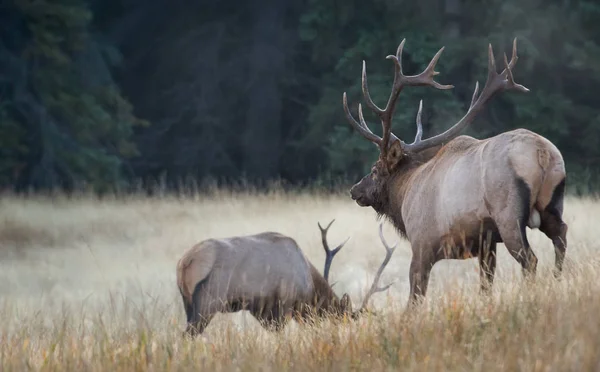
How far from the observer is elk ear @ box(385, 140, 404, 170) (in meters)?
8.31

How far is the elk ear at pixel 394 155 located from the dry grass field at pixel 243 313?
3.15 ft

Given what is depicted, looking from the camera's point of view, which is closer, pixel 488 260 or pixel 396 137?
pixel 488 260

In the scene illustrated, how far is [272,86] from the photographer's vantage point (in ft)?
89.5

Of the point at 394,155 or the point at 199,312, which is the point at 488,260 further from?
the point at 199,312

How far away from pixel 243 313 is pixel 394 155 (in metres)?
2.10

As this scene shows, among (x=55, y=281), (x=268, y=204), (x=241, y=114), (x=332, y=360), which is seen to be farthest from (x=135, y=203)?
(x=332, y=360)

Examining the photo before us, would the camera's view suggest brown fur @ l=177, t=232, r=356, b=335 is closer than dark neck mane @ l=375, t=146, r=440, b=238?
Yes

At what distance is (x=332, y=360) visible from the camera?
15.0ft

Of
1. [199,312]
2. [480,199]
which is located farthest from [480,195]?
[199,312]

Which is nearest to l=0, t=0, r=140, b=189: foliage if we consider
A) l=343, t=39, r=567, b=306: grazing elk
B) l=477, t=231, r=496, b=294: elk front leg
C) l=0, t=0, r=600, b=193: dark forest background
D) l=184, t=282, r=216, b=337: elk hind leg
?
l=0, t=0, r=600, b=193: dark forest background

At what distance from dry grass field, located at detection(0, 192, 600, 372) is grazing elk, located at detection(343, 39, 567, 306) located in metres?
0.24

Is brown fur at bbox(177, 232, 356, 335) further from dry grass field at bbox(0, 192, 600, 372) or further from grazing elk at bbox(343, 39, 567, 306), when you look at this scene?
grazing elk at bbox(343, 39, 567, 306)

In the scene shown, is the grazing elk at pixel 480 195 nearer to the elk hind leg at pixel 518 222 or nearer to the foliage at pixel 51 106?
the elk hind leg at pixel 518 222

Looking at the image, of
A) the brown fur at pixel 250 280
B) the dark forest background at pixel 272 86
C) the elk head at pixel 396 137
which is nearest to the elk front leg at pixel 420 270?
the brown fur at pixel 250 280
